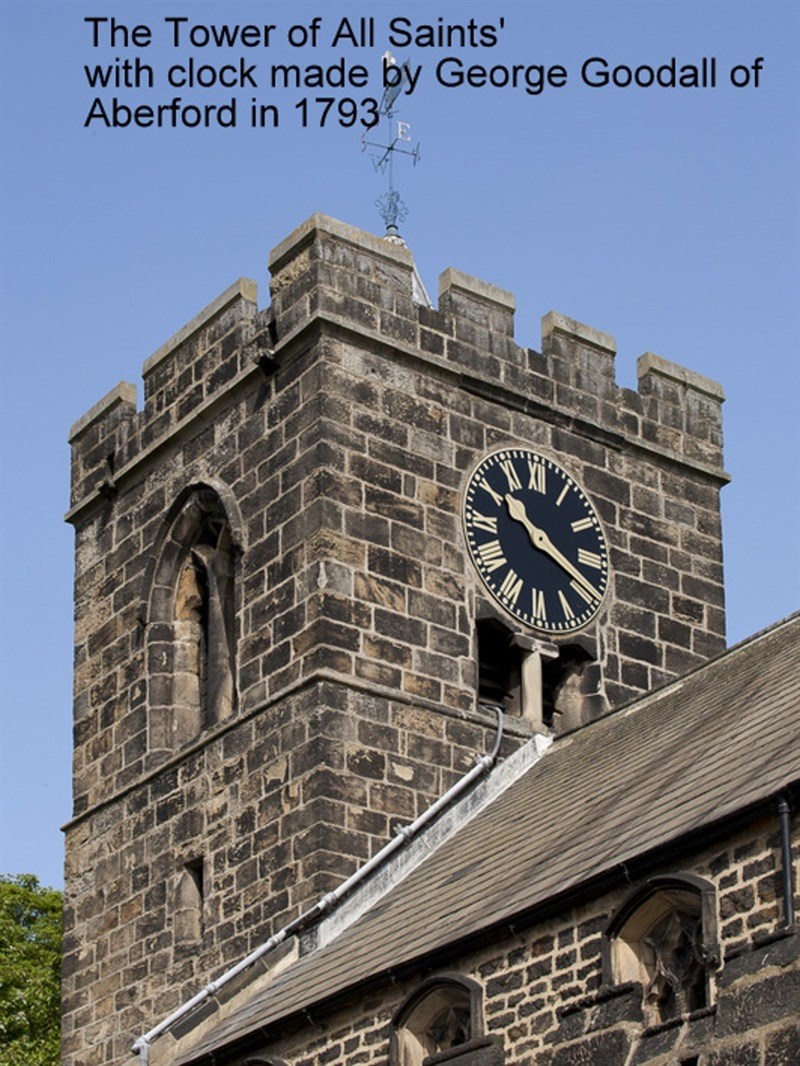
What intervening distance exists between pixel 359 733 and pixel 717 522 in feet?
19.1

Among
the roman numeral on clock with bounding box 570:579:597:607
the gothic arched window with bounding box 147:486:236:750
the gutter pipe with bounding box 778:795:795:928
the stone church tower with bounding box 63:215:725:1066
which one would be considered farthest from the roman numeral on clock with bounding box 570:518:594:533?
the gutter pipe with bounding box 778:795:795:928

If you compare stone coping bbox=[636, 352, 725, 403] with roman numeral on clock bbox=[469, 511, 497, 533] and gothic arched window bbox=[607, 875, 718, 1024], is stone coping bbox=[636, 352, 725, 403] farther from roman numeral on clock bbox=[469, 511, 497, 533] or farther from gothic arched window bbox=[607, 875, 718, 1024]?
gothic arched window bbox=[607, 875, 718, 1024]

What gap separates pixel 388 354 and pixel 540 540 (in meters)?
A: 2.23

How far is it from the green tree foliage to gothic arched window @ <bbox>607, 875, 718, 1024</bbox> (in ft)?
62.0

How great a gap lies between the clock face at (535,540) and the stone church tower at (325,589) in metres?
0.03

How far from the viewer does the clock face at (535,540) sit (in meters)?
23.2

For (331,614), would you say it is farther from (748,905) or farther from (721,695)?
(748,905)

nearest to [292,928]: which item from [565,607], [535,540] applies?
[565,607]

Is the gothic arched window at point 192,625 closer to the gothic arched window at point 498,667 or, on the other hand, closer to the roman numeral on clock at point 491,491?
the gothic arched window at point 498,667

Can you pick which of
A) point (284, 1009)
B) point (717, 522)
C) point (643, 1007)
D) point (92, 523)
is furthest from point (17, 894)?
point (643, 1007)

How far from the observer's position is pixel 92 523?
25828mm

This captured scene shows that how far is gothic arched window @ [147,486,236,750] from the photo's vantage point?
76.8 feet

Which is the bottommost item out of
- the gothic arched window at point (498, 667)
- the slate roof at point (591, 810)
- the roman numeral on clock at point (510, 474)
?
the slate roof at point (591, 810)

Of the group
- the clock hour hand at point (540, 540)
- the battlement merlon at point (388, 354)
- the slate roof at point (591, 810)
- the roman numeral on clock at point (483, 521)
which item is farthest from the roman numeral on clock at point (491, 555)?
the slate roof at point (591, 810)
